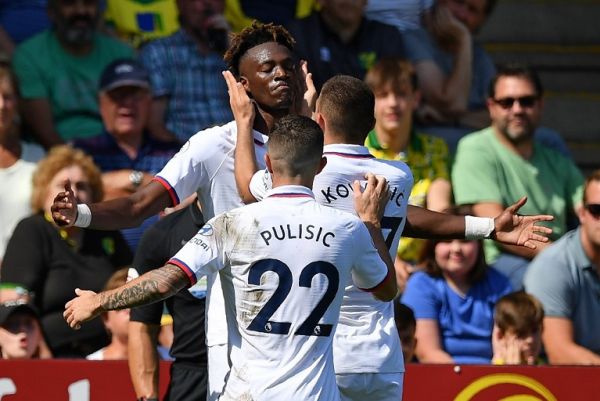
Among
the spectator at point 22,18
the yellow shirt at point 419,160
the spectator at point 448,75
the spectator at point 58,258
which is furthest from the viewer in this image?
the spectator at point 448,75

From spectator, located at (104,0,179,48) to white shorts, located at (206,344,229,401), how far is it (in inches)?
190

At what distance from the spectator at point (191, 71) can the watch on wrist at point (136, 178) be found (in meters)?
0.76

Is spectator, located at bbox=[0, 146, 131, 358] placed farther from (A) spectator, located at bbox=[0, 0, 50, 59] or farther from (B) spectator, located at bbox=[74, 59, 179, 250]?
(A) spectator, located at bbox=[0, 0, 50, 59]

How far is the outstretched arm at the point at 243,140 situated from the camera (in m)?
5.68

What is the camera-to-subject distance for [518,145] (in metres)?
9.42

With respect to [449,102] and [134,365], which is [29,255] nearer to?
[134,365]

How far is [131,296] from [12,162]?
4.18 meters

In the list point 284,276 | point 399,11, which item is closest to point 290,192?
point 284,276

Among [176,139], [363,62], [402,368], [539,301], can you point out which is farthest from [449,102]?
[402,368]

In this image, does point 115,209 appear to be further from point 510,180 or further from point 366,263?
point 510,180

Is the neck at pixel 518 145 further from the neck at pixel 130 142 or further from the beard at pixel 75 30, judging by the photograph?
the beard at pixel 75 30

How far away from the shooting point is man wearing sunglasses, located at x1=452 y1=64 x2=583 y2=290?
362 inches

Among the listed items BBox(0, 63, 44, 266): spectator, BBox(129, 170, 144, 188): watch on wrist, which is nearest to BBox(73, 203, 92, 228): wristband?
BBox(0, 63, 44, 266): spectator

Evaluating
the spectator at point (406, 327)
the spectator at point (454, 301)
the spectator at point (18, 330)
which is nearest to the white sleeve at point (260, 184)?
the spectator at point (406, 327)
